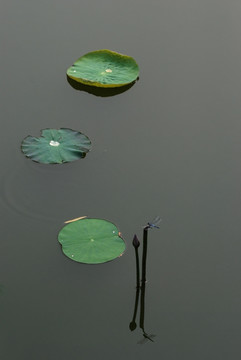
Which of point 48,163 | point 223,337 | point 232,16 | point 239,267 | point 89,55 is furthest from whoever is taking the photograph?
point 232,16

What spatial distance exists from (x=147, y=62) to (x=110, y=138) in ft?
2.24

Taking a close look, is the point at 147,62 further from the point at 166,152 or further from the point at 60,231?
the point at 60,231

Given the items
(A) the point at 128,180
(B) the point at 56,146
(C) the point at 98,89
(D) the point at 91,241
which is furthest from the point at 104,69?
(D) the point at 91,241

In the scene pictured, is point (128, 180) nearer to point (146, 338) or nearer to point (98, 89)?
point (98, 89)

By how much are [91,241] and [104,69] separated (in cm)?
124

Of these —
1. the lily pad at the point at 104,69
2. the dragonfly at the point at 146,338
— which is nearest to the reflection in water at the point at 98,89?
the lily pad at the point at 104,69

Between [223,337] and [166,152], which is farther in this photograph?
[166,152]

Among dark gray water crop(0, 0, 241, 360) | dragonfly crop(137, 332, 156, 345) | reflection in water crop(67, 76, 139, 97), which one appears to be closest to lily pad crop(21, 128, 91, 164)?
dark gray water crop(0, 0, 241, 360)

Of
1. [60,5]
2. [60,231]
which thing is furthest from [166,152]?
[60,5]

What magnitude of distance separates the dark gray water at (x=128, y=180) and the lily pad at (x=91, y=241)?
0.12 feet

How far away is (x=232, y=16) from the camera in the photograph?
3855 mm

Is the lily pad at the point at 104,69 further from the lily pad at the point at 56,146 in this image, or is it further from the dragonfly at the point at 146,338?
the dragonfly at the point at 146,338

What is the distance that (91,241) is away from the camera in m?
2.58

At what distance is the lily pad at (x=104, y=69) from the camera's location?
339 centimetres
